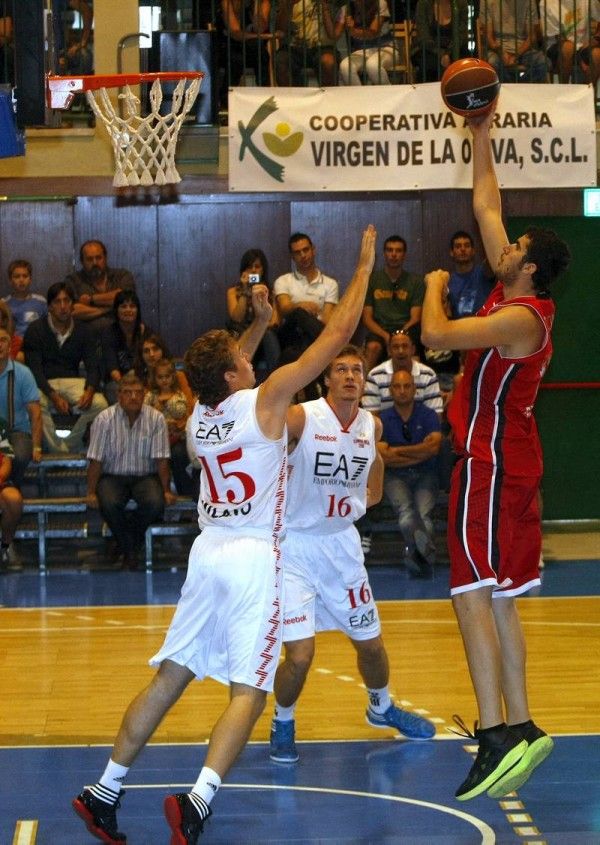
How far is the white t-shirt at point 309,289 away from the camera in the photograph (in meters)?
11.9

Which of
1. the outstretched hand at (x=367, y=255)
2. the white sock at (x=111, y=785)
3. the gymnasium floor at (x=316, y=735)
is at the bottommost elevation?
the gymnasium floor at (x=316, y=735)

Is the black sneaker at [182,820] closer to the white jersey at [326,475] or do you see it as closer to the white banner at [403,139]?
the white jersey at [326,475]

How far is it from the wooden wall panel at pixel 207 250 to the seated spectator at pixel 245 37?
1.28m

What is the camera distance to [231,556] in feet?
15.8

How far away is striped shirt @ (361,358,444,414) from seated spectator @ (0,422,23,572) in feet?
9.35

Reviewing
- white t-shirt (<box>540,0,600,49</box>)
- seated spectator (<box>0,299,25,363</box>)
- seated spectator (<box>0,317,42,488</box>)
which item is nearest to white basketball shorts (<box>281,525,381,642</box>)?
Answer: seated spectator (<box>0,317,42,488</box>)

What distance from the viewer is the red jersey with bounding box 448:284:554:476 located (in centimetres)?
502

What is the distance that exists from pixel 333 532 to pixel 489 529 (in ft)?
3.78

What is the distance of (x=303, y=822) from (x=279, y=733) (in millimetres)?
850

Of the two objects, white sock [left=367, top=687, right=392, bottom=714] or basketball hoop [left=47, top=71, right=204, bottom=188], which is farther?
basketball hoop [left=47, top=71, right=204, bottom=188]

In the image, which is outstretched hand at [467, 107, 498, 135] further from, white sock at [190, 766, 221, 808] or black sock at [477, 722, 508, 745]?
white sock at [190, 766, 221, 808]

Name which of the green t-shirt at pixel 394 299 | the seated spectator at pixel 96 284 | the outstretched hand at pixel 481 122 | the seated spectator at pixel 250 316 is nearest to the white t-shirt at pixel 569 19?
the green t-shirt at pixel 394 299

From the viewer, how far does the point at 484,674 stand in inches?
196

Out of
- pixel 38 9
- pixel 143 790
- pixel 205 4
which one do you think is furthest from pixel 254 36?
pixel 143 790
